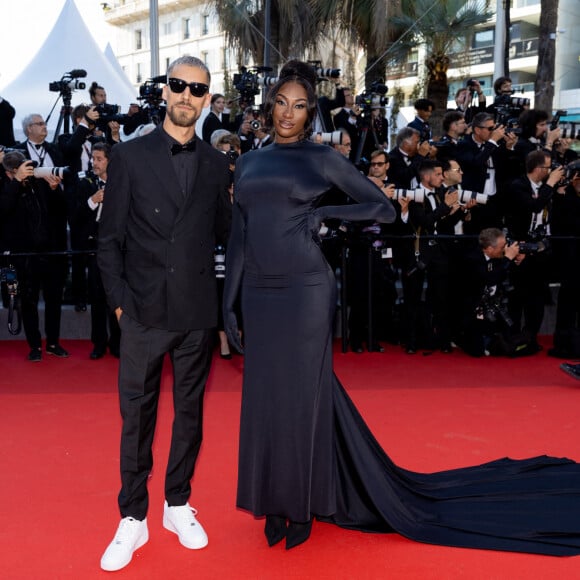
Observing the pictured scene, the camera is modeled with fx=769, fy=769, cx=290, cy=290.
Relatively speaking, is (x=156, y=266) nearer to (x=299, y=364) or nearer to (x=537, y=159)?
(x=299, y=364)

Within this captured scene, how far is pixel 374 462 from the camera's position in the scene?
313 cm

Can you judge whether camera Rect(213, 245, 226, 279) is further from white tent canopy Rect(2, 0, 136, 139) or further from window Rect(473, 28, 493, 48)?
window Rect(473, 28, 493, 48)

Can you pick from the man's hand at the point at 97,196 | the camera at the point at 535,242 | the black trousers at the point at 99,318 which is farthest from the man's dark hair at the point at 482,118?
the black trousers at the point at 99,318

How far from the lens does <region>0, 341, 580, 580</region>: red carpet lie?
285 centimetres

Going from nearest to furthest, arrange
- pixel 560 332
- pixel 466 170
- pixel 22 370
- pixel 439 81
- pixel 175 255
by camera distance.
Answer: pixel 175 255 → pixel 22 370 → pixel 560 332 → pixel 466 170 → pixel 439 81

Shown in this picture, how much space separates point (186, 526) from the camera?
3025 millimetres

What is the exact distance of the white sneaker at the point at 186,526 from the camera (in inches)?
118

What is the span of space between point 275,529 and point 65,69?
456 inches

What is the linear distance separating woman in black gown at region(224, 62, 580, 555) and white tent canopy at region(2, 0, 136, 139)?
33.1 feet

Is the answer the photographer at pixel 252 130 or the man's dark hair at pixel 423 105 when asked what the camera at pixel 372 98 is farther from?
the photographer at pixel 252 130

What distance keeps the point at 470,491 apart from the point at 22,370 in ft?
13.7

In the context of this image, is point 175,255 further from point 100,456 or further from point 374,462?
point 100,456

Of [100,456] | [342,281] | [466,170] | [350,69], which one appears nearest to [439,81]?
[350,69]

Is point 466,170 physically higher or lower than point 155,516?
higher
